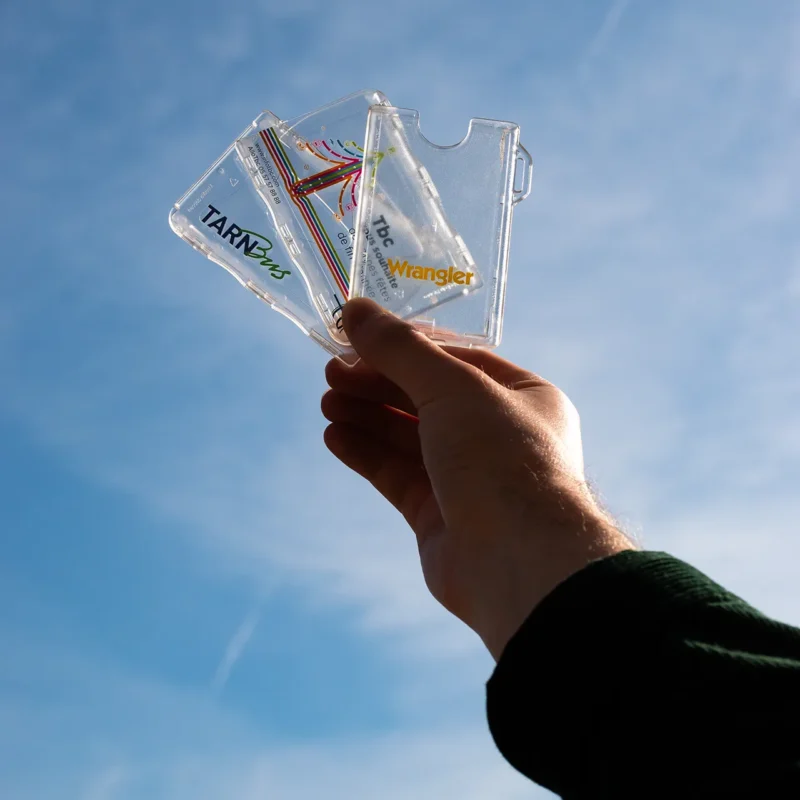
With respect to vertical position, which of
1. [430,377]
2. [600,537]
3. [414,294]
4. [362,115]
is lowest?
[600,537]

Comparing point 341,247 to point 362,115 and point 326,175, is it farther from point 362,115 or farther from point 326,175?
point 362,115

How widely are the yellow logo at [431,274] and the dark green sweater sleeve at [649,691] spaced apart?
2.28 metres

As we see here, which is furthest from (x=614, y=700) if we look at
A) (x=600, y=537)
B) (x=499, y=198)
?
(x=499, y=198)

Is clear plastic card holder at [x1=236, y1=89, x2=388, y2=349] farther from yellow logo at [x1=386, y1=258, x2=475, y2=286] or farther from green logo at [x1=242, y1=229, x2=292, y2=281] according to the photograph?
yellow logo at [x1=386, y1=258, x2=475, y2=286]

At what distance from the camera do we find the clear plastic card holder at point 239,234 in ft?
15.1

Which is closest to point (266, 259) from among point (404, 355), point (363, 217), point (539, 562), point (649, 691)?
point (363, 217)

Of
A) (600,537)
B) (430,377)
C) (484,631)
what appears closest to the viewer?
(600,537)

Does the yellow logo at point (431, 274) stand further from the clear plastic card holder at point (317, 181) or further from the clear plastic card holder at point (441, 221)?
the clear plastic card holder at point (317, 181)

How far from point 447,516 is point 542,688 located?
95 cm

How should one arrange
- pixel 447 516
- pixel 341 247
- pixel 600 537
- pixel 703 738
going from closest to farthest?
pixel 703 738, pixel 600 537, pixel 447 516, pixel 341 247

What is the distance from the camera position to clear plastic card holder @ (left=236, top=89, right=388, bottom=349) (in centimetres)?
455

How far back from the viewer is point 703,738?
5.99 ft

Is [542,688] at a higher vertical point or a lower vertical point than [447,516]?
lower

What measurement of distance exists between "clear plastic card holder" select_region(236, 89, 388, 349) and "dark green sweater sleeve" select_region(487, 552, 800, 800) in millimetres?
2660
